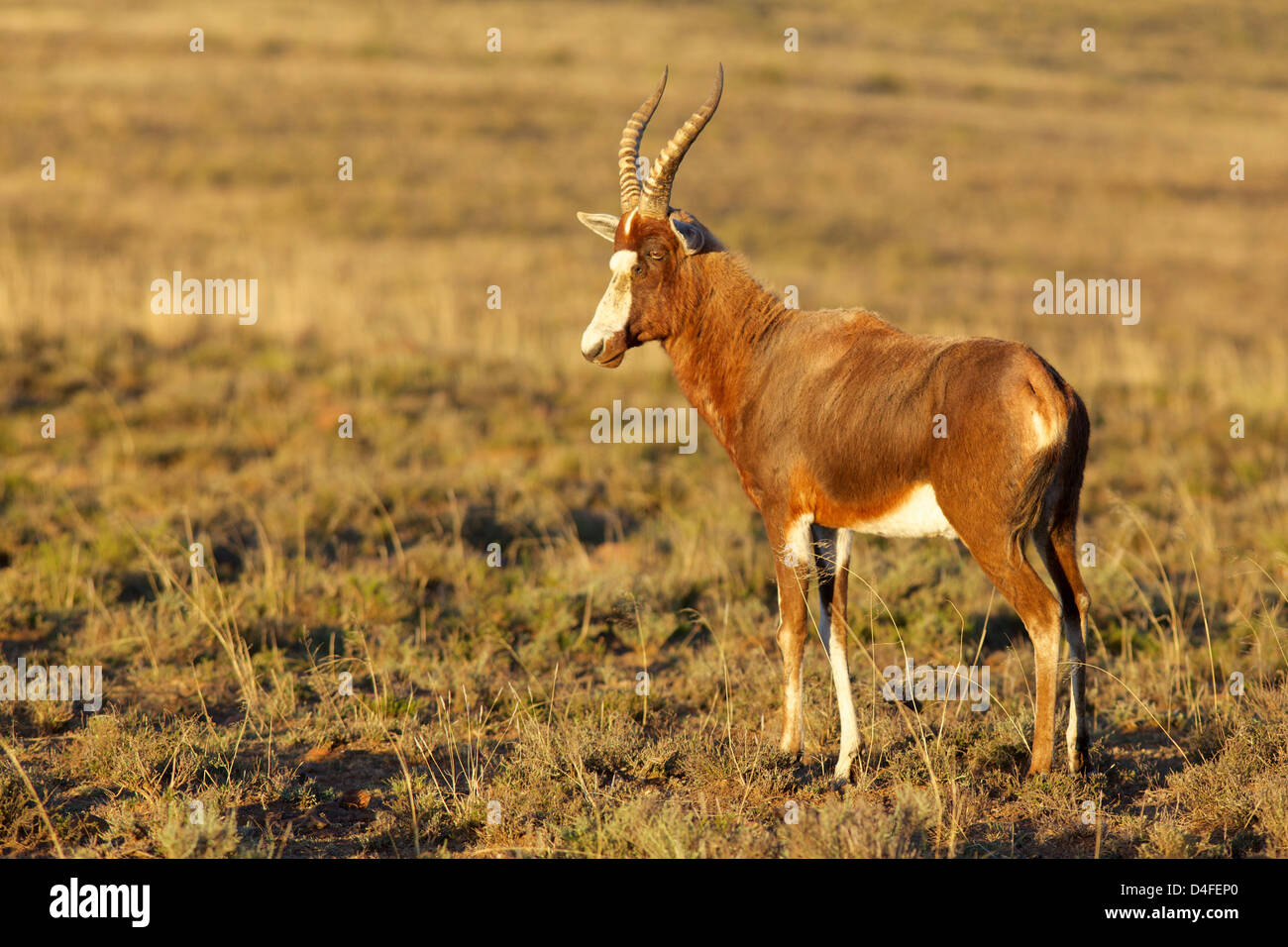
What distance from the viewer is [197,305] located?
1809 centimetres

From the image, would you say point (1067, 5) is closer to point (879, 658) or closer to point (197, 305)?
point (197, 305)

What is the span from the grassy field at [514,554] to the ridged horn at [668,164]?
8.11ft

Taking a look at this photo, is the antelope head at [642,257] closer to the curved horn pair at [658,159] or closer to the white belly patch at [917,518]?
the curved horn pair at [658,159]

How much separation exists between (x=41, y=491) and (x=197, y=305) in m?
7.83

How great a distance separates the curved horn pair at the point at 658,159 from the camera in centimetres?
612

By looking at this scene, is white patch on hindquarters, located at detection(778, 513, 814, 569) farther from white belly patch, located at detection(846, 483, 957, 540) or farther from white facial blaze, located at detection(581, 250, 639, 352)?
white facial blaze, located at detection(581, 250, 639, 352)

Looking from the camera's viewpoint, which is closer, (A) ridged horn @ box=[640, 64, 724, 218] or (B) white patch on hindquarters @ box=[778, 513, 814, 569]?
(B) white patch on hindquarters @ box=[778, 513, 814, 569]

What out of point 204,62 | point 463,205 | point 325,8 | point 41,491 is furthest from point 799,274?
point 325,8

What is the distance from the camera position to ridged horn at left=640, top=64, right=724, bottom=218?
20.0 feet

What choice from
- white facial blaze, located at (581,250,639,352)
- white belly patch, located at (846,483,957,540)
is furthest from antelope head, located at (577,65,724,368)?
white belly patch, located at (846,483,957,540)

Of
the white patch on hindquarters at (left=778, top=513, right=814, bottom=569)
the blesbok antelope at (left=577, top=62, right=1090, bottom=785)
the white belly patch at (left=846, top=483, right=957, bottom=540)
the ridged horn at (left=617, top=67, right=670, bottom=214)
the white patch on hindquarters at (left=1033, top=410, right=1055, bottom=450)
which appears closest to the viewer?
the white patch on hindquarters at (left=1033, top=410, right=1055, bottom=450)

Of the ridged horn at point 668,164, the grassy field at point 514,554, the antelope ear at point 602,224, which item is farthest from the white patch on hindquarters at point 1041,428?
the antelope ear at point 602,224

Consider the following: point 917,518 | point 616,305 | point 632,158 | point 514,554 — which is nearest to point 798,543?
point 917,518

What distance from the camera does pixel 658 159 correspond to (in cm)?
602
